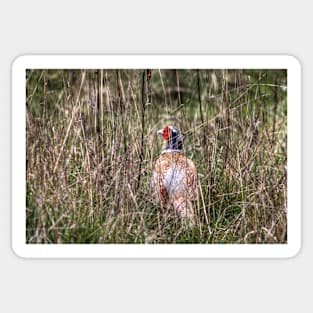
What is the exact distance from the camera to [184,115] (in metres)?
6.69

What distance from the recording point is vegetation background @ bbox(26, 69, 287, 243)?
620 centimetres

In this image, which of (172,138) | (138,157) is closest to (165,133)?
(172,138)

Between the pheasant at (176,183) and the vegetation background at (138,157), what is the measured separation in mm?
44

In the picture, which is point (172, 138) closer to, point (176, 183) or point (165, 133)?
point (165, 133)

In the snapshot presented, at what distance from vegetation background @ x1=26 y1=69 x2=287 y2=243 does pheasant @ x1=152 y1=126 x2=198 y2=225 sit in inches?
1.7

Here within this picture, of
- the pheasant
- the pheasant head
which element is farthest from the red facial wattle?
the pheasant

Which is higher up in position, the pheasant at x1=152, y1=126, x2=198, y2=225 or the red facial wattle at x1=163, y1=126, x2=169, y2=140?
the red facial wattle at x1=163, y1=126, x2=169, y2=140

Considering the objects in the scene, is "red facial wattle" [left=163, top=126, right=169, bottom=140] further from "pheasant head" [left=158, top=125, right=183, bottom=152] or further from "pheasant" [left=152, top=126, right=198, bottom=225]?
"pheasant" [left=152, top=126, right=198, bottom=225]

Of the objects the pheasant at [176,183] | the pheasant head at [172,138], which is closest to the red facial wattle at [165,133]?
the pheasant head at [172,138]

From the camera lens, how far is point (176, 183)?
6273mm
